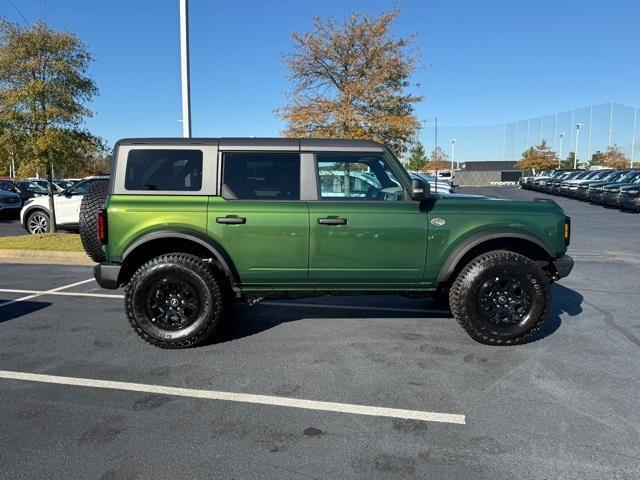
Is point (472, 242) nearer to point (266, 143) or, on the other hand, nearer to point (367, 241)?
point (367, 241)

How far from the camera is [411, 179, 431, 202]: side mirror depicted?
4465mm

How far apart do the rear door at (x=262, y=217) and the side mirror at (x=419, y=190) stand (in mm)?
1011

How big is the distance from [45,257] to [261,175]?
7011 mm

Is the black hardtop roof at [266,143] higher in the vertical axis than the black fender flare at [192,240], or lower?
higher

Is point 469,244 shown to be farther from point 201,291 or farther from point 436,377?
point 201,291

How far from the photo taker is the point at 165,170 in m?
4.74

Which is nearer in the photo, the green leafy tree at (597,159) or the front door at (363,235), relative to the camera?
the front door at (363,235)

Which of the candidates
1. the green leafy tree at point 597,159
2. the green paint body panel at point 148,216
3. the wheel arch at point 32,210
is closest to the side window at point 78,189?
the wheel arch at point 32,210

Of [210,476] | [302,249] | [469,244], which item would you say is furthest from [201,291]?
[469,244]

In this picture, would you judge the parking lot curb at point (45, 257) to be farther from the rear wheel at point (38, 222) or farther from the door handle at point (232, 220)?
the door handle at point (232, 220)

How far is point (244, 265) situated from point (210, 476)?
226 cm

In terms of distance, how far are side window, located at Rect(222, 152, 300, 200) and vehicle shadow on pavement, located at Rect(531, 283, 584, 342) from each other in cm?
287

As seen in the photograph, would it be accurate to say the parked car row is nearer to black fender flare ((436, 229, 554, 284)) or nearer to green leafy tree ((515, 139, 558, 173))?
black fender flare ((436, 229, 554, 284))

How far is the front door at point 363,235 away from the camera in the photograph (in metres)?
4.57
